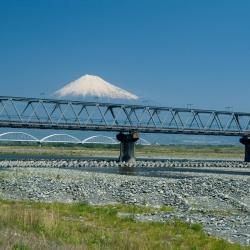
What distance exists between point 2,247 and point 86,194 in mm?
23801

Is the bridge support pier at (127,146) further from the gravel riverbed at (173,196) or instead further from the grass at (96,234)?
the grass at (96,234)

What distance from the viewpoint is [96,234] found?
730 inches

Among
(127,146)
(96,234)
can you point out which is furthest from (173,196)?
(127,146)

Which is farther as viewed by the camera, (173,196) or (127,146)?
(127,146)

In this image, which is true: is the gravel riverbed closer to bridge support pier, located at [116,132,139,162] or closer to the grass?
the grass

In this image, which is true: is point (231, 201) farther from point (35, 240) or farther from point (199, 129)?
point (199, 129)

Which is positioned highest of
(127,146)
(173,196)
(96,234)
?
(127,146)

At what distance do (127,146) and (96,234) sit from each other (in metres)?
79.8

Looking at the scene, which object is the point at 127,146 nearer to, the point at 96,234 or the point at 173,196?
the point at 173,196

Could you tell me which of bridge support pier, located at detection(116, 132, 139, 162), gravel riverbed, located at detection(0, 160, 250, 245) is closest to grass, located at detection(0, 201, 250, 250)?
gravel riverbed, located at detection(0, 160, 250, 245)

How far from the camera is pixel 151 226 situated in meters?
22.4

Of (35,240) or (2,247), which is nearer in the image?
(2,247)

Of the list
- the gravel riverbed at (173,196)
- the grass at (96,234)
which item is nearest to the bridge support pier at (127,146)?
the gravel riverbed at (173,196)

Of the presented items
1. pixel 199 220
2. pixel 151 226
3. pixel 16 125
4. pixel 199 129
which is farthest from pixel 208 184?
pixel 199 129
